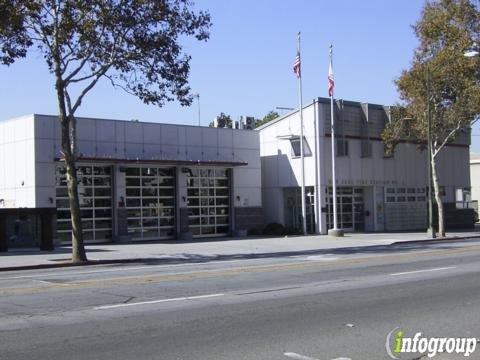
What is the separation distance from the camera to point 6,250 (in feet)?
83.6

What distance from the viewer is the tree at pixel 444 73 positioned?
110ft

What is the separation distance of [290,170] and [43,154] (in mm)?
15859

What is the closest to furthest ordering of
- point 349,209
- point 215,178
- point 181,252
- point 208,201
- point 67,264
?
point 67,264 < point 181,252 < point 208,201 < point 215,178 < point 349,209

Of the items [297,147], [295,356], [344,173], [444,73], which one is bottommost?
[295,356]

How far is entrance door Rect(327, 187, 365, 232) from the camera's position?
130ft

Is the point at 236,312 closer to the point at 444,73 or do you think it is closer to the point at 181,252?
the point at 181,252

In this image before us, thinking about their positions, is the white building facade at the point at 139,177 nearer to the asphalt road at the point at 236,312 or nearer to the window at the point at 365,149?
the window at the point at 365,149

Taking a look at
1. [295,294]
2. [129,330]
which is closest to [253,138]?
[295,294]

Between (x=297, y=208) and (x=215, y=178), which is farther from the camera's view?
(x=297, y=208)

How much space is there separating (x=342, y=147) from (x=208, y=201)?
935cm

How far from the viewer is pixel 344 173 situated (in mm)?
39500

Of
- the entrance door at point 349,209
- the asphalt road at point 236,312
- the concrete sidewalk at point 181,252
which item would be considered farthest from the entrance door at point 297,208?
the asphalt road at point 236,312

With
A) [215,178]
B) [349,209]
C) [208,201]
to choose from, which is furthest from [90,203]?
[349,209]

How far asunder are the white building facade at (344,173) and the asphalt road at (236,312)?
21.4 metres
